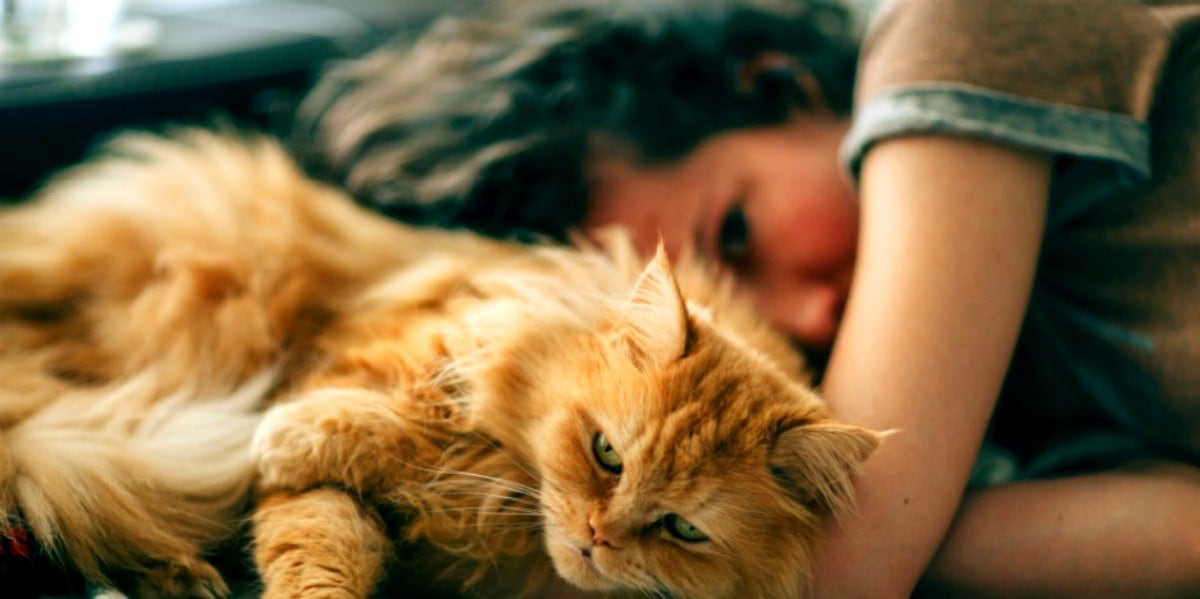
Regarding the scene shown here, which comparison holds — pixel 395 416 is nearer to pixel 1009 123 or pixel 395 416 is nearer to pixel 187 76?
pixel 1009 123

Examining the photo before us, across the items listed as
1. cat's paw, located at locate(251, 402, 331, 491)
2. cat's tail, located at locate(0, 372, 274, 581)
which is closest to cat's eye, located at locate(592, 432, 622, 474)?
cat's paw, located at locate(251, 402, 331, 491)

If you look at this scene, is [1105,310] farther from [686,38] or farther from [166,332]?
[166,332]

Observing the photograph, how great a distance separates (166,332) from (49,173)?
2.14 feet

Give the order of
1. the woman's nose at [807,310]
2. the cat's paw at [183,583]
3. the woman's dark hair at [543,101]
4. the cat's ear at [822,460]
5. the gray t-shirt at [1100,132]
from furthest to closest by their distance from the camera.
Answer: the woman's dark hair at [543,101] → the woman's nose at [807,310] → the gray t-shirt at [1100,132] → the cat's paw at [183,583] → the cat's ear at [822,460]

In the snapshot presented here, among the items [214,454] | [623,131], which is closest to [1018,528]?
[623,131]

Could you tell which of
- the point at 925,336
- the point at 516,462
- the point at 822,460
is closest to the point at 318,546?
the point at 516,462

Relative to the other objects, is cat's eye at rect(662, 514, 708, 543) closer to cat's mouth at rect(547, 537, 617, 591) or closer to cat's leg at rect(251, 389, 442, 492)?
cat's mouth at rect(547, 537, 617, 591)

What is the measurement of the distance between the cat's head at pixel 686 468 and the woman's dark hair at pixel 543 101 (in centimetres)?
60

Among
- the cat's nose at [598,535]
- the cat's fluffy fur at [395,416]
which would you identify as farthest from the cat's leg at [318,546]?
the cat's nose at [598,535]

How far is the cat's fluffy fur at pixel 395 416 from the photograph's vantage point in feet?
3.45

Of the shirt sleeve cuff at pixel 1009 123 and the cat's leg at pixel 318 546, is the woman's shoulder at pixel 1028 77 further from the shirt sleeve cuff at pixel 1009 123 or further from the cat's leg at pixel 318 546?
the cat's leg at pixel 318 546

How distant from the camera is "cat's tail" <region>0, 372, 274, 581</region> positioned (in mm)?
1064

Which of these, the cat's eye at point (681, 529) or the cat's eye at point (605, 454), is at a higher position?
the cat's eye at point (605, 454)

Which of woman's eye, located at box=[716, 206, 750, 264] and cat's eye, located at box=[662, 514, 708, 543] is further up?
woman's eye, located at box=[716, 206, 750, 264]
